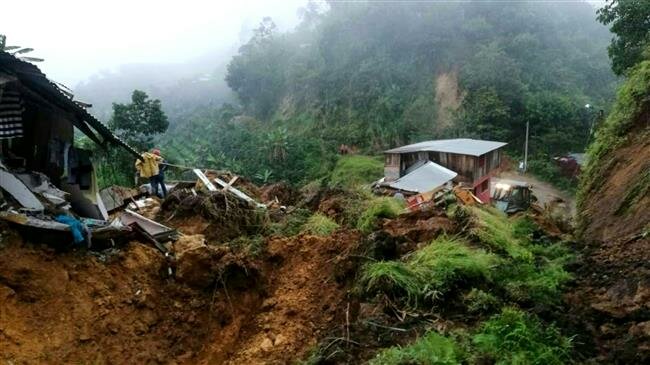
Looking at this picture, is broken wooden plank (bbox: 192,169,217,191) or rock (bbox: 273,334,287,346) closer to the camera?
rock (bbox: 273,334,287,346)

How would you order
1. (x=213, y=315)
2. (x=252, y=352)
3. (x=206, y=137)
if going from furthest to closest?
(x=206, y=137) → (x=213, y=315) → (x=252, y=352)

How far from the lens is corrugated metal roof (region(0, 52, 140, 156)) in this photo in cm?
540

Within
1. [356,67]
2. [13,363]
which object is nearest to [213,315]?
[13,363]

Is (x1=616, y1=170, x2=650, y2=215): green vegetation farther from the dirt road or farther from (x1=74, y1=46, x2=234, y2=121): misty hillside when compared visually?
(x1=74, y1=46, x2=234, y2=121): misty hillside

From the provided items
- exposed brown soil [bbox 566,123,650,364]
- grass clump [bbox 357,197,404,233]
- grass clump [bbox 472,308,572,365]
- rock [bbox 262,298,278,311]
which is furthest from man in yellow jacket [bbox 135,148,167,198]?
exposed brown soil [bbox 566,123,650,364]

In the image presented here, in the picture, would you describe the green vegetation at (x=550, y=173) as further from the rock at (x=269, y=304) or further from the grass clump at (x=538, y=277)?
the rock at (x=269, y=304)

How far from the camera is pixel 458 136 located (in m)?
33.2

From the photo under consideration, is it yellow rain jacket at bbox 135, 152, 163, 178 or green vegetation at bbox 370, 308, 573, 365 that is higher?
yellow rain jacket at bbox 135, 152, 163, 178

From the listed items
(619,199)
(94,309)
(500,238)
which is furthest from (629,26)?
(94,309)

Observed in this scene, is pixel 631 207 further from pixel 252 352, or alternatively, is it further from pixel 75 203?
pixel 75 203

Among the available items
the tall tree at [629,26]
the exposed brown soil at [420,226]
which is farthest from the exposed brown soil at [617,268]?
the tall tree at [629,26]

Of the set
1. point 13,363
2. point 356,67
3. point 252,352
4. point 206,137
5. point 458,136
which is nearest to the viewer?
point 13,363

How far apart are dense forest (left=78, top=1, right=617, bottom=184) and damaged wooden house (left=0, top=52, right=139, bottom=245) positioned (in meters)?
20.7

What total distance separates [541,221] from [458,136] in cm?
2309
